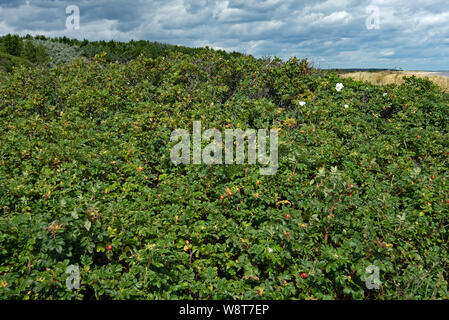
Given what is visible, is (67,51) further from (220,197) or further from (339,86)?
(220,197)

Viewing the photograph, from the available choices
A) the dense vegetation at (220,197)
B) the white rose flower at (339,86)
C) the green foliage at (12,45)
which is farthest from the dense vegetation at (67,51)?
the dense vegetation at (220,197)

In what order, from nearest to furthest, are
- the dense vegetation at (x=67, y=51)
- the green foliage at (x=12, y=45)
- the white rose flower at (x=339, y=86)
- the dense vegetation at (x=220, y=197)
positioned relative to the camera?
the dense vegetation at (x=220, y=197)
the white rose flower at (x=339, y=86)
the dense vegetation at (x=67, y=51)
the green foliage at (x=12, y=45)

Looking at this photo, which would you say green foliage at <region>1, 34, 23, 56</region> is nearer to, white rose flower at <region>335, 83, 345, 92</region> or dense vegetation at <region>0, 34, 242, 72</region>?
dense vegetation at <region>0, 34, 242, 72</region>

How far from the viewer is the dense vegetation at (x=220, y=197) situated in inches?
109

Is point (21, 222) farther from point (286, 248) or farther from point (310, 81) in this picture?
point (310, 81)

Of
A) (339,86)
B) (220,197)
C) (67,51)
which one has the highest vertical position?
(67,51)

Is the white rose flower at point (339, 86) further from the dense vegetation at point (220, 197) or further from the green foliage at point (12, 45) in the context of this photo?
the green foliage at point (12, 45)

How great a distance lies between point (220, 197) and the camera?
3.86 m

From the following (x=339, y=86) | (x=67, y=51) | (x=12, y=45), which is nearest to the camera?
(x=339, y=86)

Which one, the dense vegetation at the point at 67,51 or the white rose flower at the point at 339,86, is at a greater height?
the dense vegetation at the point at 67,51

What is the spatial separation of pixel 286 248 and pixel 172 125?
120 inches

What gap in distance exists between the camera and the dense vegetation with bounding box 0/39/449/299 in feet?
9.10

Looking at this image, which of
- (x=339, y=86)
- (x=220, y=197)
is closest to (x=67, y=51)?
(x=339, y=86)
